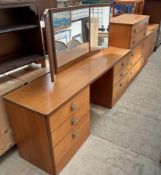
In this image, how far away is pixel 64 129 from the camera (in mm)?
1483

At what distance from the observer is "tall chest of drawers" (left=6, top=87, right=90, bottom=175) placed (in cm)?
134

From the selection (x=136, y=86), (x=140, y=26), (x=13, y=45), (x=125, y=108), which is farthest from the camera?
(x=136, y=86)

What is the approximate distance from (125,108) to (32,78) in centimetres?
131

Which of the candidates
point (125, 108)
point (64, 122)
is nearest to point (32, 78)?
point (64, 122)

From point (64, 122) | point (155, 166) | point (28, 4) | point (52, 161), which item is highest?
point (28, 4)

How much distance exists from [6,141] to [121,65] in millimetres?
1552

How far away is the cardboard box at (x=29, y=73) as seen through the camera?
1725 mm

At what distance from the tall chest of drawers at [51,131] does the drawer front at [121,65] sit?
69cm

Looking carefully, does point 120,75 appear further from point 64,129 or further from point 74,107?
point 64,129

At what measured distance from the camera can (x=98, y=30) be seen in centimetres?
225

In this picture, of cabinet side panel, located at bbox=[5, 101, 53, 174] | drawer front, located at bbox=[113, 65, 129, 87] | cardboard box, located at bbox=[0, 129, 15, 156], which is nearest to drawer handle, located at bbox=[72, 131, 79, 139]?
cabinet side panel, located at bbox=[5, 101, 53, 174]

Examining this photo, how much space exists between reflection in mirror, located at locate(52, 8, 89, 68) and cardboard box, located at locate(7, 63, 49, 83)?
7.3 inches

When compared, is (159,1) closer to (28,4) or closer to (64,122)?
(28,4)

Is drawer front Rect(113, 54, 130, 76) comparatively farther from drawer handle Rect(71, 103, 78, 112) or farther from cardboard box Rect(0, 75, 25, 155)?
cardboard box Rect(0, 75, 25, 155)
